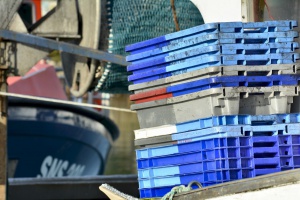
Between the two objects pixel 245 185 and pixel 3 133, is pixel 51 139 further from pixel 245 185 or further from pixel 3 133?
pixel 245 185

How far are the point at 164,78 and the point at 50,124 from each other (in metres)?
9.20

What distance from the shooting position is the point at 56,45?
32.1 feet

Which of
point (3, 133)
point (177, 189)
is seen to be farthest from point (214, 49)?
point (3, 133)

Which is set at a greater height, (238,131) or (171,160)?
(238,131)

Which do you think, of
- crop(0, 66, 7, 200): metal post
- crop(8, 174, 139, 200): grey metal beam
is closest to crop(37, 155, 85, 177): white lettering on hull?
crop(8, 174, 139, 200): grey metal beam

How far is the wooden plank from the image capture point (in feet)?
19.6

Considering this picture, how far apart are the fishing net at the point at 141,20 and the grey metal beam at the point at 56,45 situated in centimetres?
36

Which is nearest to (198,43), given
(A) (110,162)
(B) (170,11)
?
(B) (170,11)

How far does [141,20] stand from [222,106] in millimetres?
3231

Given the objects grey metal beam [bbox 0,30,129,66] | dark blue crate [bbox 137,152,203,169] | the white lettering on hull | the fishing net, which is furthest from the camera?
the white lettering on hull

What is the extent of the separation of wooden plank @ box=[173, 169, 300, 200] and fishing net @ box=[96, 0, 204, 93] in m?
3.33

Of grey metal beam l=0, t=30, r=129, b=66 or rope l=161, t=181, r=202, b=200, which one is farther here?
grey metal beam l=0, t=30, r=129, b=66

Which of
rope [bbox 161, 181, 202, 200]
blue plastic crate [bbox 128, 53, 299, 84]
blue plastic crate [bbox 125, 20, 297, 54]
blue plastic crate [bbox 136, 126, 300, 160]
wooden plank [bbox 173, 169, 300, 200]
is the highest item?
blue plastic crate [bbox 125, 20, 297, 54]

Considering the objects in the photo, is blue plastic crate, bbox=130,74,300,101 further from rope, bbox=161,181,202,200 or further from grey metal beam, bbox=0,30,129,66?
grey metal beam, bbox=0,30,129,66
